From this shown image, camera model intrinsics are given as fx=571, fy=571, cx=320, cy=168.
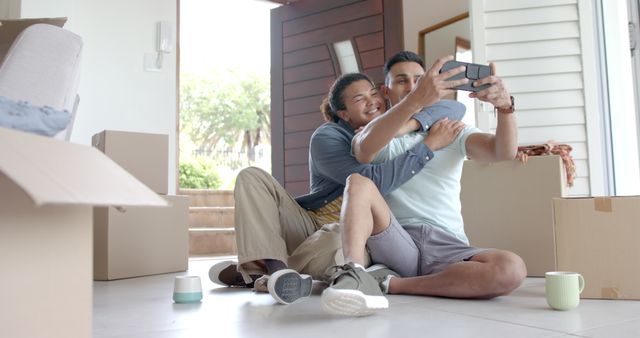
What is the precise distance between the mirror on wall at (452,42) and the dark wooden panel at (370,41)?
252mm

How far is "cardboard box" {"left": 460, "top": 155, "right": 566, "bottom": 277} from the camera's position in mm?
2312

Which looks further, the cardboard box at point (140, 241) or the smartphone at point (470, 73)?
the cardboard box at point (140, 241)

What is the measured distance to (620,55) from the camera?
8.76 ft

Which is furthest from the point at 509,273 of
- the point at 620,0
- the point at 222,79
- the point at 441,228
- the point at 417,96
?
the point at 222,79

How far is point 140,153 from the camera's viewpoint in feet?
8.78

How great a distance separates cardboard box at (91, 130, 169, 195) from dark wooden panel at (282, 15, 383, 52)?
1.54m

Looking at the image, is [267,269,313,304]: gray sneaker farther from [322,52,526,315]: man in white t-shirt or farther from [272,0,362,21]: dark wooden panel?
[272,0,362,21]: dark wooden panel

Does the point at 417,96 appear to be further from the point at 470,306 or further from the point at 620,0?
the point at 620,0

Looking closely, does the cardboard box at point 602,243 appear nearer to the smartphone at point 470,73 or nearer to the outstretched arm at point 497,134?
the outstretched arm at point 497,134

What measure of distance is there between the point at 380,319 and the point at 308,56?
2.91 metres

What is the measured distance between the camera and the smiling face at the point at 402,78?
1.88 meters

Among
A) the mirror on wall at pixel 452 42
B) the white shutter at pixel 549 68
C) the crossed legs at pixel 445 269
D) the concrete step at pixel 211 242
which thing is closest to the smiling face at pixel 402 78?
the crossed legs at pixel 445 269

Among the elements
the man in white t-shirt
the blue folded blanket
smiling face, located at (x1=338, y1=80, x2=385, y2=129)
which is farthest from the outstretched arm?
the blue folded blanket

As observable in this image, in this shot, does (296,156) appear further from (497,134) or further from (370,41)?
(497,134)
